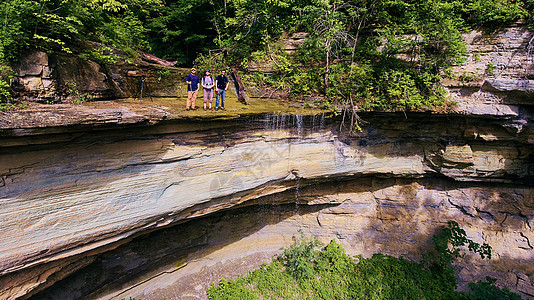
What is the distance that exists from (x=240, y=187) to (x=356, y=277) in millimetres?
4353

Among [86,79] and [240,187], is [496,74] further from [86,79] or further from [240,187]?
[86,79]

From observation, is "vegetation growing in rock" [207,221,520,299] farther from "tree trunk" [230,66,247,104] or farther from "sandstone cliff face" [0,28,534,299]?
"tree trunk" [230,66,247,104]

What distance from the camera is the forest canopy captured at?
20.3 ft

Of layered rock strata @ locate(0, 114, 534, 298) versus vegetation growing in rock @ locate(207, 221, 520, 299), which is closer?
layered rock strata @ locate(0, 114, 534, 298)

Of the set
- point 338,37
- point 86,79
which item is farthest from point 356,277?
point 86,79

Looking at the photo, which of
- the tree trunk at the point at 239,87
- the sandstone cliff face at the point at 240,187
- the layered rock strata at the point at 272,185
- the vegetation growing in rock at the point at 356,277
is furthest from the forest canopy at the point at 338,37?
the vegetation growing in rock at the point at 356,277

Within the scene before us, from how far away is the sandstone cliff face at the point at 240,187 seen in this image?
4.42m

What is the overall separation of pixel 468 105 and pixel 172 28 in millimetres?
10251

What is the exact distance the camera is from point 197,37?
8.96 m

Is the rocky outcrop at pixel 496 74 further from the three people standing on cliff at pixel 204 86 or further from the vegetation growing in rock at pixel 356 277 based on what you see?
the three people standing on cliff at pixel 204 86

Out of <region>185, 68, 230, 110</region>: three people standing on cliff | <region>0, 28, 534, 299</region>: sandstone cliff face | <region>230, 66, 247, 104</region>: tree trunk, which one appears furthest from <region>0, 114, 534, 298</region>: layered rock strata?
<region>230, 66, 247, 104</region>: tree trunk

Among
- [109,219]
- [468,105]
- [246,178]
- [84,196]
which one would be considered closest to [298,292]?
[246,178]

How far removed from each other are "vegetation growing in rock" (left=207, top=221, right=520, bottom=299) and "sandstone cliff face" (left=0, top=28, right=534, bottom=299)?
502 millimetres

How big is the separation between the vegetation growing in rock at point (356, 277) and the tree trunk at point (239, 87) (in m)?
4.95
